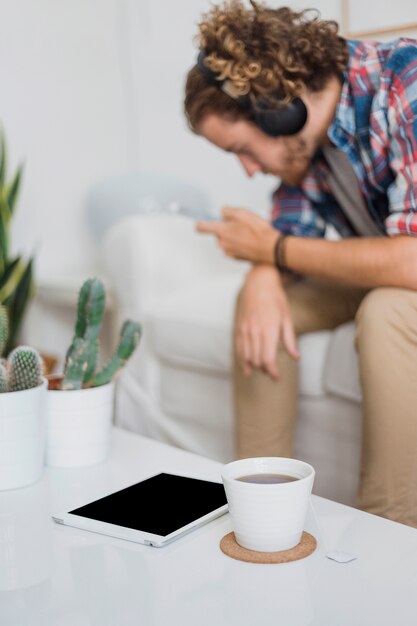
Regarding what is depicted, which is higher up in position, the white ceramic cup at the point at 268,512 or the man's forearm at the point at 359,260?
the man's forearm at the point at 359,260

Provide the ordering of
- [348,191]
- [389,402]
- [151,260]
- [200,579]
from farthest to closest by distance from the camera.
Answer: [151,260] → [348,191] → [389,402] → [200,579]

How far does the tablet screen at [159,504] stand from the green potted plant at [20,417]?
125mm

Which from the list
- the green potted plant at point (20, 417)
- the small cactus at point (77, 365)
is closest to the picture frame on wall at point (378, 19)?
the small cactus at point (77, 365)

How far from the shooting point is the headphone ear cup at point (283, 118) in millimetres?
1308

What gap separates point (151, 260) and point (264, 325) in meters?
0.63

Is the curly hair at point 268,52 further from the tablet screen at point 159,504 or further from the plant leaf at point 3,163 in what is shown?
the plant leaf at point 3,163

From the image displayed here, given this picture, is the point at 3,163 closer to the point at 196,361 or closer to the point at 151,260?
the point at 151,260

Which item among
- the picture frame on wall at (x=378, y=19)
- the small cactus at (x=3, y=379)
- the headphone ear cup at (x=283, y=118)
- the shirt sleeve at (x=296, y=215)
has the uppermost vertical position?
the picture frame on wall at (x=378, y=19)

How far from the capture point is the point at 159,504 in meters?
0.87

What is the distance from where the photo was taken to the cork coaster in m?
0.74

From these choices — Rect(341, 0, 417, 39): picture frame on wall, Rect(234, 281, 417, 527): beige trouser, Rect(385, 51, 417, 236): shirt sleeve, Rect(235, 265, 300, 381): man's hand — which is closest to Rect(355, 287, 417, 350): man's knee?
Rect(234, 281, 417, 527): beige trouser

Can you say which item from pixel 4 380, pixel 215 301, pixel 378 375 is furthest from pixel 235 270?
pixel 4 380

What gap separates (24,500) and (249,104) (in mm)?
733

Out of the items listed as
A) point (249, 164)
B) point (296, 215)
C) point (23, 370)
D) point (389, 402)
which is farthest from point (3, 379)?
point (296, 215)
